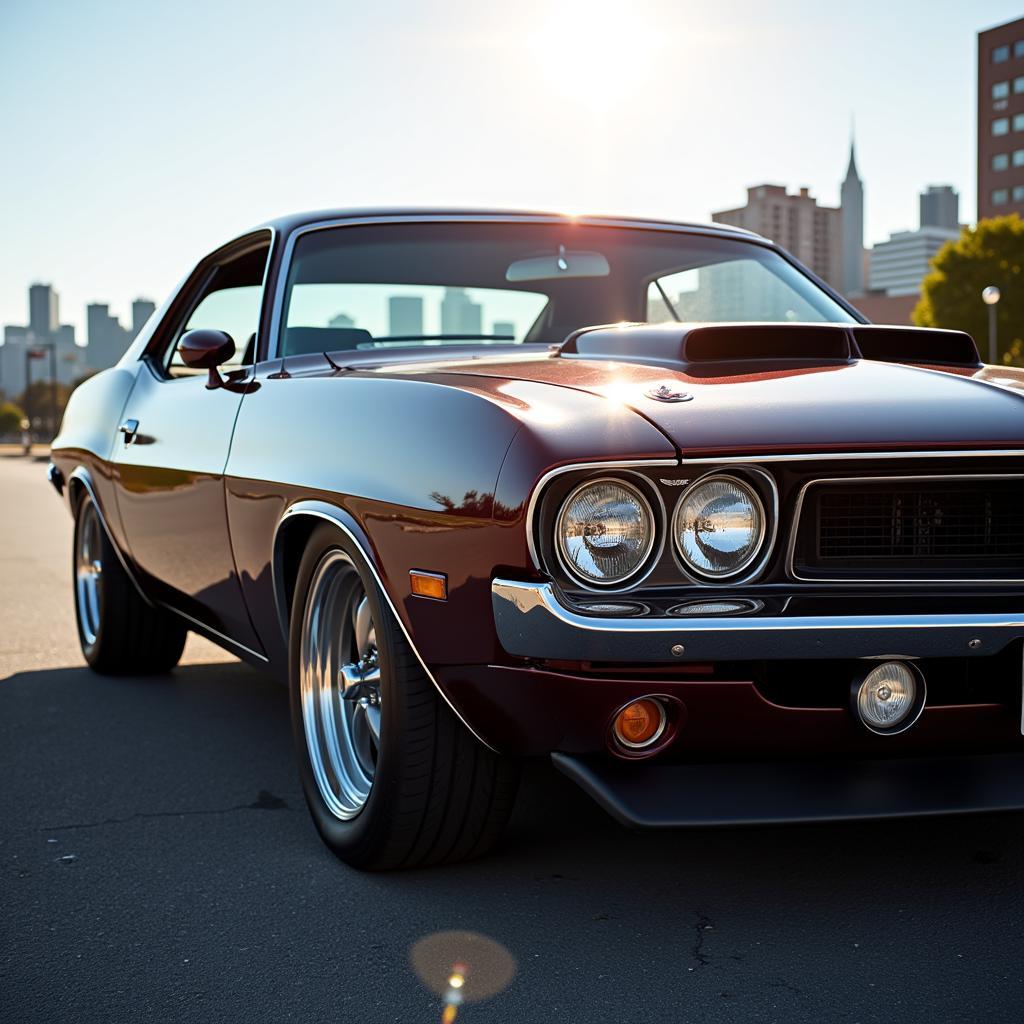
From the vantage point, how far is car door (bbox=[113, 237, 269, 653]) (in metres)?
3.84

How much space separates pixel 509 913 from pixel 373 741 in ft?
2.09

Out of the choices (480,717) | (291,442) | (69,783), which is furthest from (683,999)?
(69,783)

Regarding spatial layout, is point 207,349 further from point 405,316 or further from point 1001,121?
point 1001,121

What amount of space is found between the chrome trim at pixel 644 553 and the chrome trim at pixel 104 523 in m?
2.73

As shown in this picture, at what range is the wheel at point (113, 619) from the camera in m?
5.14

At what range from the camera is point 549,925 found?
2.67 m

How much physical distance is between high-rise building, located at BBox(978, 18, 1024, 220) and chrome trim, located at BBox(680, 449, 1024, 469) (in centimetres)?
9516

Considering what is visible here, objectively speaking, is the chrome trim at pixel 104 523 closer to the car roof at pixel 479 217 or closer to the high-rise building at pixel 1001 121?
the car roof at pixel 479 217

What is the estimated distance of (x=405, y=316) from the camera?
164 inches

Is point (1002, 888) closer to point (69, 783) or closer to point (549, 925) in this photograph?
point (549, 925)

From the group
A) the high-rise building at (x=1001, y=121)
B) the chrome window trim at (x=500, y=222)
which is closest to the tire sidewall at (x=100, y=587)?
the chrome window trim at (x=500, y=222)

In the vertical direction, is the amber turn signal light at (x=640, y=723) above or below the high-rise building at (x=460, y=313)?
below

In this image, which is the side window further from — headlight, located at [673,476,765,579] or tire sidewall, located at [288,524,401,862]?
headlight, located at [673,476,765,579]

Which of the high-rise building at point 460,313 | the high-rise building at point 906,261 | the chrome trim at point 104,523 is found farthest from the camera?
the high-rise building at point 906,261
